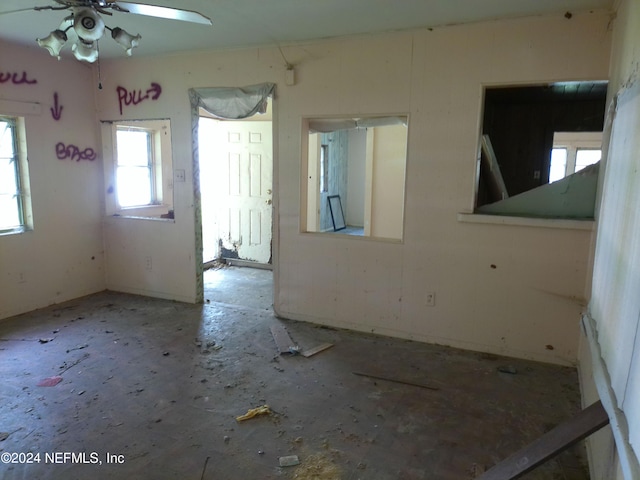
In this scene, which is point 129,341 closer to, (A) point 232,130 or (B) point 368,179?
(A) point 232,130

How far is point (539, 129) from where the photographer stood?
5.46m

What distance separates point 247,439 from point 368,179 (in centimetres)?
434

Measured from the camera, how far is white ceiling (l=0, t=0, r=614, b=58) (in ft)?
8.82

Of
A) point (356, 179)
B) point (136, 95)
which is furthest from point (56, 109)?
point (356, 179)

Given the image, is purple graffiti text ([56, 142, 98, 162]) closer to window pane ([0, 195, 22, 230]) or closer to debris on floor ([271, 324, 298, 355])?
window pane ([0, 195, 22, 230])

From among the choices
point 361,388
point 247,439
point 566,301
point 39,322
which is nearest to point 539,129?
point 566,301

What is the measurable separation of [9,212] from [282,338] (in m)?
2.79

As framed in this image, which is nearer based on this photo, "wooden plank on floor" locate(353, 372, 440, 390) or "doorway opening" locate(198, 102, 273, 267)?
"wooden plank on floor" locate(353, 372, 440, 390)

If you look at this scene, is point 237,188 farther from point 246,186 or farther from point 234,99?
point 234,99

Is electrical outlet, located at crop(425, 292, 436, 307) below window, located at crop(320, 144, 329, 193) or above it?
below

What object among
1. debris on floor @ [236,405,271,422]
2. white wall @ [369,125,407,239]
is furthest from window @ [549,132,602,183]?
debris on floor @ [236,405,271,422]

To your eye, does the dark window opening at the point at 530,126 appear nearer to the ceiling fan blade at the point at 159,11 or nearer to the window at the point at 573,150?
the window at the point at 573,150

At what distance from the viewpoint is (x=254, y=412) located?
2408 mm

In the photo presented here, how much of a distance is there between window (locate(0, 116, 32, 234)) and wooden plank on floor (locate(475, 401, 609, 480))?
427cm
